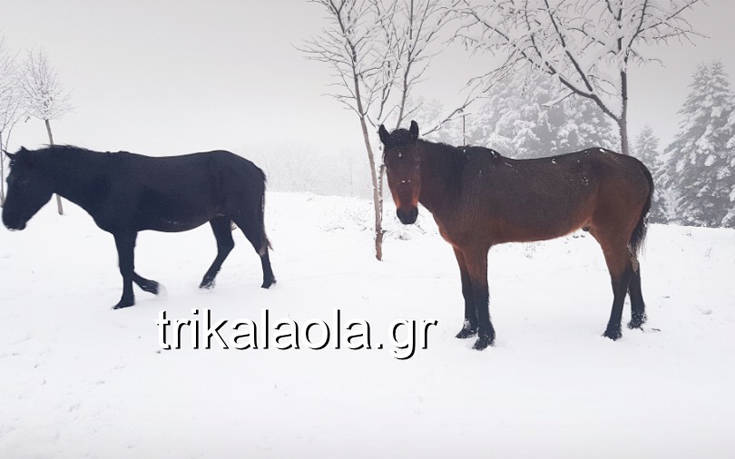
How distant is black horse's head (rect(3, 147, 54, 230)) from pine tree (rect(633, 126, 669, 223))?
30490mm

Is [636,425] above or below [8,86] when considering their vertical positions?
below

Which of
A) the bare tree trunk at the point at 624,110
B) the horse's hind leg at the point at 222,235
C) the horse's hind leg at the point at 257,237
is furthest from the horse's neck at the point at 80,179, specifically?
the bare tree trunk at the point at 624,110

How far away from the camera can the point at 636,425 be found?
9.56ft

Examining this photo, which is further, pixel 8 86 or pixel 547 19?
pixel 8 86

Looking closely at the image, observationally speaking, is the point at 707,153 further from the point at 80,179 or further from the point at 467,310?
the point at 80,179

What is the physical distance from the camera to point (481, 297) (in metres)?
4.36

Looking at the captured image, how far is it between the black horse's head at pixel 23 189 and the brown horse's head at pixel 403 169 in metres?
5.17

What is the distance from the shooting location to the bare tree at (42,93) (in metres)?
18.5

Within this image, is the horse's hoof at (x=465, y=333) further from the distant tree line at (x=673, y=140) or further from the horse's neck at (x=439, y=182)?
the distant tree line at (x=673, y=140)

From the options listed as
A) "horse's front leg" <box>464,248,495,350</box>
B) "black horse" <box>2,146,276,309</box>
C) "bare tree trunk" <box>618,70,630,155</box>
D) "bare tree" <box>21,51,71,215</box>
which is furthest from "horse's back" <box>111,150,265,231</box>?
"bare tree" <box>21,51,71,215</box>

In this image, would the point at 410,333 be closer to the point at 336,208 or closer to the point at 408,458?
the point at 408,458

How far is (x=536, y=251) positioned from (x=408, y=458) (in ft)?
33.7

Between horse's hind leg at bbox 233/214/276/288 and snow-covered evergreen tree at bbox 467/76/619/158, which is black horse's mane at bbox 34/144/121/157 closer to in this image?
horse's hind leg at bbox 233/214/276/288

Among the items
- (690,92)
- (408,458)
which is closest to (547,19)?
(408,458)
